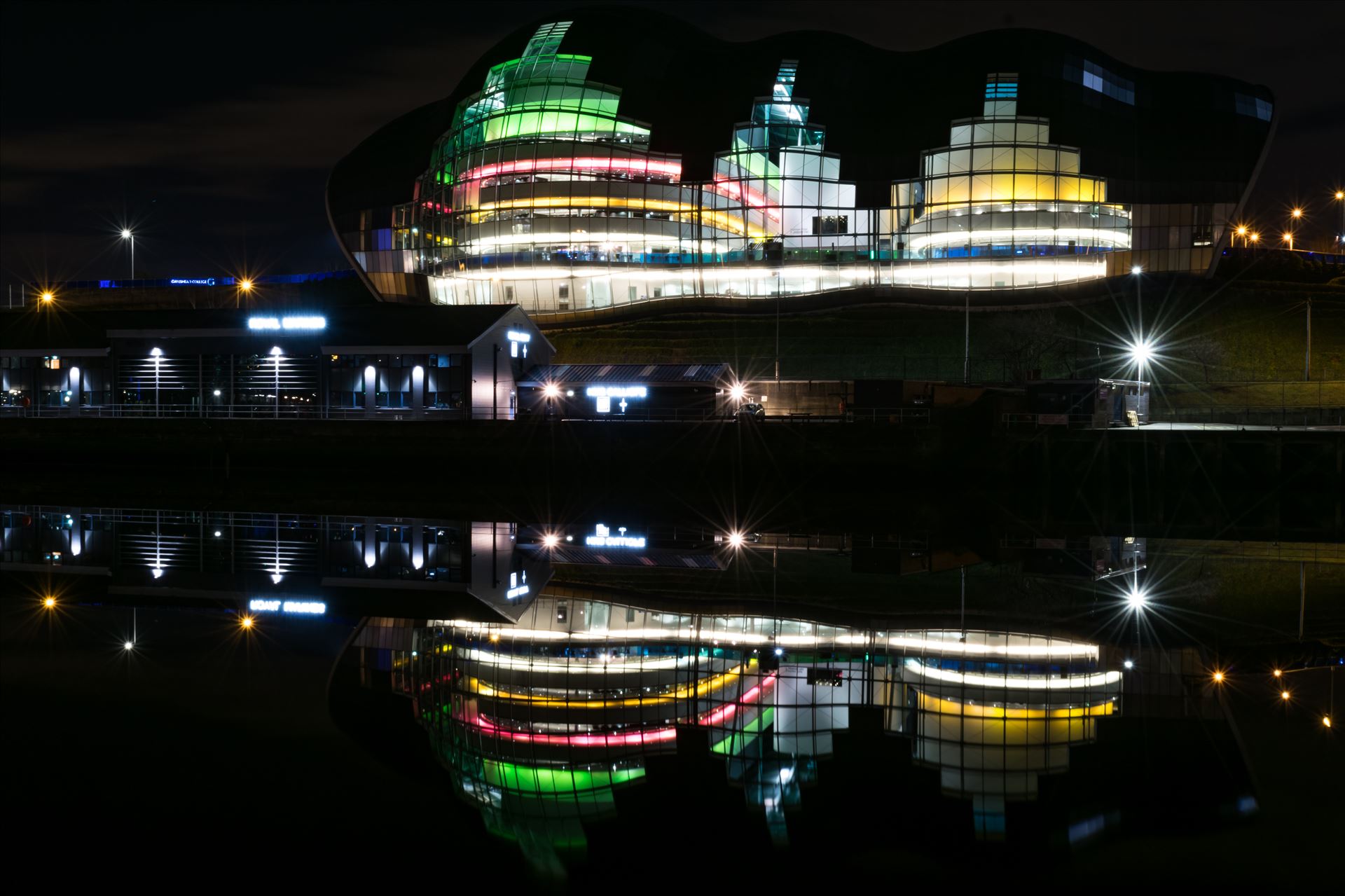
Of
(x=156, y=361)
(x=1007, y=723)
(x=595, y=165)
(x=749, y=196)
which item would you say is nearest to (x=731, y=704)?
(x=1007, y=723)

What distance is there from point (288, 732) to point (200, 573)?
1534cm

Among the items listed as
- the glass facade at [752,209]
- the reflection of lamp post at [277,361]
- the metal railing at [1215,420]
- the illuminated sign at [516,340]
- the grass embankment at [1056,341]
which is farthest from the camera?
the glass facade at [752,209]

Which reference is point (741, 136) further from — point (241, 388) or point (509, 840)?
point (509, 840)

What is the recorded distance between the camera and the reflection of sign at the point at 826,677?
17.3 m

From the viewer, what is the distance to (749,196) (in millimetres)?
82188

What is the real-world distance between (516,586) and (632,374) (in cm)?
3812

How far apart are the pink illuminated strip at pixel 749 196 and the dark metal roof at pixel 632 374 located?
2026 centimetres

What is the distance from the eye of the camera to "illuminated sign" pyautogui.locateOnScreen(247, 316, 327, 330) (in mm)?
60531

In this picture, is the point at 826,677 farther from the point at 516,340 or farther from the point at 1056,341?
the point at 1056,341

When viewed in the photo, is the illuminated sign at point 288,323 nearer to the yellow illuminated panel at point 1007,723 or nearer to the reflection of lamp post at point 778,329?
the reflection of lamp post at point 778,329

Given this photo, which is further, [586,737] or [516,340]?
[516,340]

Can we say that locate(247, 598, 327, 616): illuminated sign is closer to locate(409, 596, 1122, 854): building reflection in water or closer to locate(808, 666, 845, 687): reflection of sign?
locate(409, 596, 1122, 854): building reflection in water

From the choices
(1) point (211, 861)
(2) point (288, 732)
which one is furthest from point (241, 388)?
(1) point (211, 861)

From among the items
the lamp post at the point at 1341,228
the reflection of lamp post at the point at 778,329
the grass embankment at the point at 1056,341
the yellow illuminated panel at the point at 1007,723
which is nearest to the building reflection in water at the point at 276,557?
the yellow illuminated panel at the point at 1007,723
